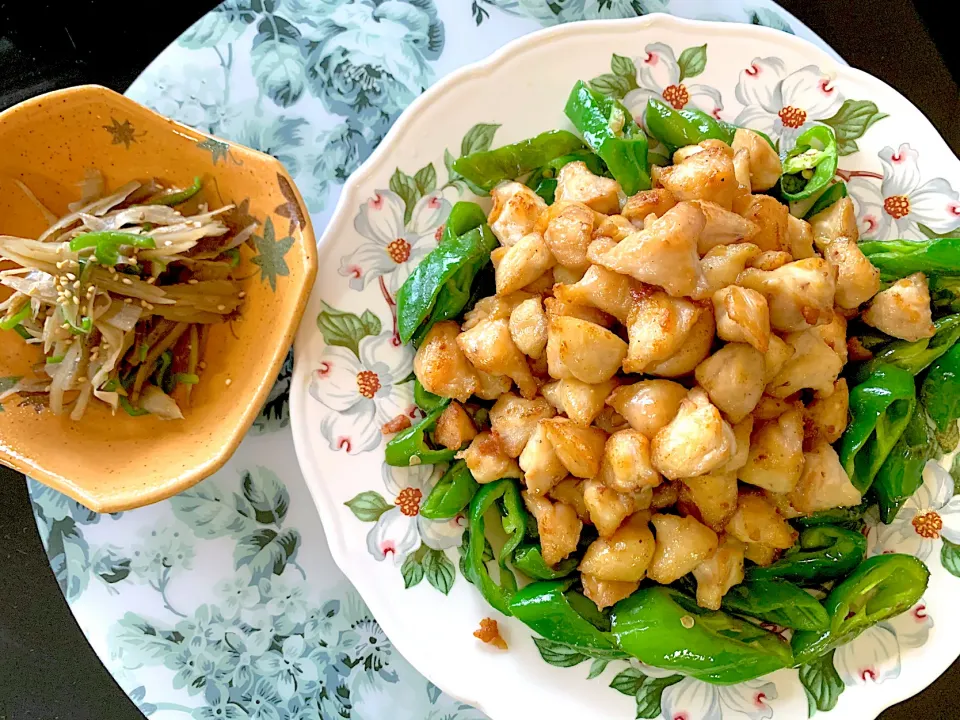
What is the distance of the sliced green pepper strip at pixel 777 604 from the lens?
1.76m

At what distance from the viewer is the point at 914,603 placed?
5.83ft

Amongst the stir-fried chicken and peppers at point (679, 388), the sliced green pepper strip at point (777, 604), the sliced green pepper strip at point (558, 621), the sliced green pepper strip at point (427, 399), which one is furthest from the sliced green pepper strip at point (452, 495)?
the sliced green pepper strip at point (777, 604)

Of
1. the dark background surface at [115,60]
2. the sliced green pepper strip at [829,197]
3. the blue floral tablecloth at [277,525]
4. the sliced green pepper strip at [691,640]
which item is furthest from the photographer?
the dark background surface at [115,60]

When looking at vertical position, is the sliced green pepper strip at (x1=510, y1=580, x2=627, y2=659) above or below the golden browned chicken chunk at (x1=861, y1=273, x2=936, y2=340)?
below

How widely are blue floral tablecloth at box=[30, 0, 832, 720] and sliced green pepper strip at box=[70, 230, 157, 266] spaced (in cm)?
53

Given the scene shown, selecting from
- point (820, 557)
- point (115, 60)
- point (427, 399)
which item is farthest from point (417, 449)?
point (115, 60)

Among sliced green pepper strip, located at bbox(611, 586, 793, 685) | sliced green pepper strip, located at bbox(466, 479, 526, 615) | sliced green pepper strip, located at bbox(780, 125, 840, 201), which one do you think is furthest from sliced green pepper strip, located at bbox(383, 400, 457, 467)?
sliced green pepper strip, located at bbox(780, 125, 840, 201)

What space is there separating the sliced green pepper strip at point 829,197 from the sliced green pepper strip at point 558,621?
130cm

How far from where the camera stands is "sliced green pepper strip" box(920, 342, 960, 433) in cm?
183

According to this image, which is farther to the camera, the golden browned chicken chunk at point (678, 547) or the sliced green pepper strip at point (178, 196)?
the sliced green pepper strip at point (178, 196)

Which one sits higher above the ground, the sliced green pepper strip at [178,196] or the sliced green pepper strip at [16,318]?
the sliced green pepper strip at [178,196]

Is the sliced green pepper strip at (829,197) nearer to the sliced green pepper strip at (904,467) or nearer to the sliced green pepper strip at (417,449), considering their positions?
the sliced green pepper strip at (904,467)

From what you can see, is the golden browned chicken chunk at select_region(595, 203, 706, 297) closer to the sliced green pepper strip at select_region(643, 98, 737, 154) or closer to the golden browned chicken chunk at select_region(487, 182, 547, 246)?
the golden browned chicken chunk at select_region(487, 182, 547, 246)

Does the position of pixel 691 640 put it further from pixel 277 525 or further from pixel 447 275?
pixel 277 525
